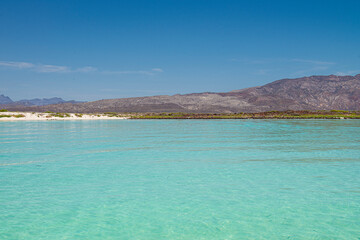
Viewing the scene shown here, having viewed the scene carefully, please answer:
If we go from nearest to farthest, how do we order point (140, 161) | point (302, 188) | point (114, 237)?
point (114, 237) → point (302, 188) → point (140, 161)

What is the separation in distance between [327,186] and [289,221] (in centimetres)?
361

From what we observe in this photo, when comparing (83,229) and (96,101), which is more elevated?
(96,101)

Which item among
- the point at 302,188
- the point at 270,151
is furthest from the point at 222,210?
the point at 270,151

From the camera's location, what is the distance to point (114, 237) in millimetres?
6660

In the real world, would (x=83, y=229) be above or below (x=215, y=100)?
below

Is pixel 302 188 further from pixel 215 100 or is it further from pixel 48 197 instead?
pixel 215 100

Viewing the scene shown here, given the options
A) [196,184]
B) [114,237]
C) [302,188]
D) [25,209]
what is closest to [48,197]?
[25,209]

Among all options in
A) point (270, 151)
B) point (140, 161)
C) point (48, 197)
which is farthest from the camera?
point (270, 151)

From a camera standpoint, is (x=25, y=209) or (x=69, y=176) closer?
(x=25, y=209)

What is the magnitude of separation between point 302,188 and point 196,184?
10.6 feet

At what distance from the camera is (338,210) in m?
8.03

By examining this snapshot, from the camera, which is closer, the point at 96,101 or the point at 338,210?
the point at 338,210

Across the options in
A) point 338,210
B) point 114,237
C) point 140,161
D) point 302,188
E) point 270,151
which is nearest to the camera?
point 114,237

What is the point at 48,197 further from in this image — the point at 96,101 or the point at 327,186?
the point at 96,101
